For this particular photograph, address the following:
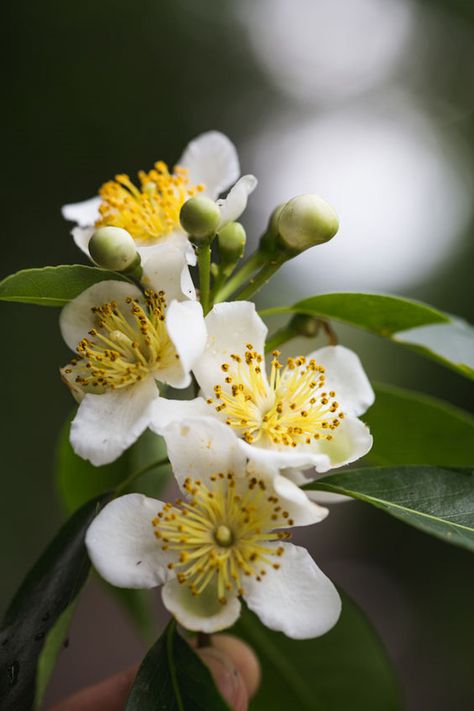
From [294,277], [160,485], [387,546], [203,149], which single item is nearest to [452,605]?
[387,546]

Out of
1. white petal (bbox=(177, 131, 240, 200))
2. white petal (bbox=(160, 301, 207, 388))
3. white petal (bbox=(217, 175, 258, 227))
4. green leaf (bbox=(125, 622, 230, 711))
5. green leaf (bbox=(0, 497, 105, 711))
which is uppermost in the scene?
white petal (bbox=(177, 131, 240, 200))

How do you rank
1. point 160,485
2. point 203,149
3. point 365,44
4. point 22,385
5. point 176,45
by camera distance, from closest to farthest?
1. point 203,149
2. point 160,485
3. point 22,385
4. point 176,45
5. point 365,44

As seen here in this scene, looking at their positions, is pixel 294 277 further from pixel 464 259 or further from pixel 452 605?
pixel 452 605

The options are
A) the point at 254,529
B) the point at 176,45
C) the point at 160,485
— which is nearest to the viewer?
the point at 254,529

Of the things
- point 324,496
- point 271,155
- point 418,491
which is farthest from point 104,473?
point 271,155

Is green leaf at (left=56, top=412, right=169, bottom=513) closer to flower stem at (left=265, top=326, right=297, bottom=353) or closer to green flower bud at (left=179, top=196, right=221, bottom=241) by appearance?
flower stem at (left=265, top=326, right=297, bottom=353)

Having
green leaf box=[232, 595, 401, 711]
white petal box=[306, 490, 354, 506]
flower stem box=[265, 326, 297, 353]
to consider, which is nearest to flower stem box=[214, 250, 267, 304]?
flower stem box=[265, 326, 297, 353]

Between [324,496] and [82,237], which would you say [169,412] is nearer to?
[324,496]
